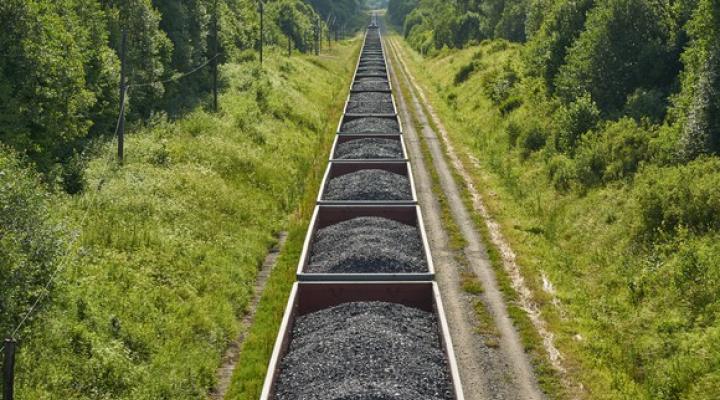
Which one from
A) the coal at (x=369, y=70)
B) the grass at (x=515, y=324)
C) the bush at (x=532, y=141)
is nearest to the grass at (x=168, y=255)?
A: the grass at (x=515, y=324)

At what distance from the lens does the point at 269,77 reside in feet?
153

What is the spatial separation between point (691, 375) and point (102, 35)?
2404 centimetres

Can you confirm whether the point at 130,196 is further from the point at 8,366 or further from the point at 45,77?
the point at 8,366

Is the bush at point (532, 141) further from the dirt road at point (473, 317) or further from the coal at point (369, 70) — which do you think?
the coal at point (369, 70)

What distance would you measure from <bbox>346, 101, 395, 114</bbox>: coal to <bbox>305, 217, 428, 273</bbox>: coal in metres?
22.1

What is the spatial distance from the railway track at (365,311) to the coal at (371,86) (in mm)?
29611

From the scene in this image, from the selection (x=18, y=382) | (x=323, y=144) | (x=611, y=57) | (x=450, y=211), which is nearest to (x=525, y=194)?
(x=450, y=211)

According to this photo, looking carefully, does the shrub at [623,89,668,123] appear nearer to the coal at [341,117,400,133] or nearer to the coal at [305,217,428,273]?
the coal at [305,217,428,273]

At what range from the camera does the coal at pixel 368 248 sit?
16.7 meters

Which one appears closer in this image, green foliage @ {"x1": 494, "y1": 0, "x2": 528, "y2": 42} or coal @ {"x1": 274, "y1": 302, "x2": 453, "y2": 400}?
coal @ {"x1": 274, "y1": 302, "x2": 453, "y2": 400}

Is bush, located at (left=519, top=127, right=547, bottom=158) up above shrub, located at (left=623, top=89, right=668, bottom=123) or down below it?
below

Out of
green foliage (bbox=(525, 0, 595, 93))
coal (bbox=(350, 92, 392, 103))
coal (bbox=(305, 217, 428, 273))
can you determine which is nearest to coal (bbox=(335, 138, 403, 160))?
coal (bbox=(305, 217, 428, 273))

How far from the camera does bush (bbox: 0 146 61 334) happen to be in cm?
1072

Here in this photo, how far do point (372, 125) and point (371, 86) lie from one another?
66.2 ft
